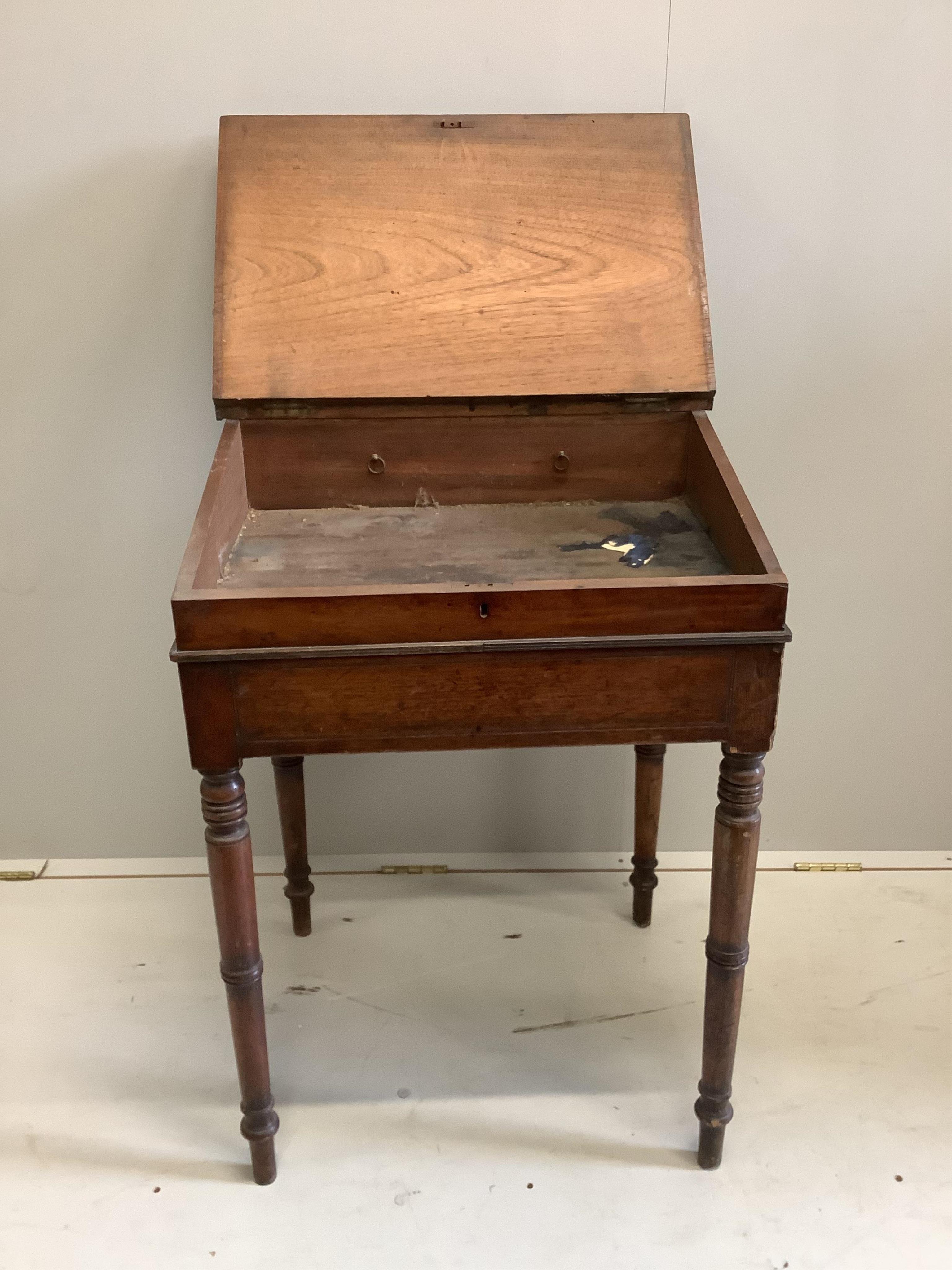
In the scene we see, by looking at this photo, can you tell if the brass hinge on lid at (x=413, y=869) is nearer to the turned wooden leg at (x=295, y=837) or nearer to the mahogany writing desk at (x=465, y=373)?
the turned wooden leg at (x=295, y=837)

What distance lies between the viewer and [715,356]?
199 cm

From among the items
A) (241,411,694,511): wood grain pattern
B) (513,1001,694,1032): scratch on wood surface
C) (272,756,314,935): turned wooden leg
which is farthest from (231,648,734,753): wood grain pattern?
(513,1001,694,1032): scratch on wood surface

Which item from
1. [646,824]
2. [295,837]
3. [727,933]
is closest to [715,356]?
[646,824]

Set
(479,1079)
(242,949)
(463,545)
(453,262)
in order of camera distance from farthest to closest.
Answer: (479,1079)
(453,262)
(463,545)
(242,949)

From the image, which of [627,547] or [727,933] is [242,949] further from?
[627,547]

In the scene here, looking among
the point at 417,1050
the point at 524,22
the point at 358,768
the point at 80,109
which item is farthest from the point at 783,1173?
the point at 80,109

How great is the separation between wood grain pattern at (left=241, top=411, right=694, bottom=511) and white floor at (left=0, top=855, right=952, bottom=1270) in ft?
2.89

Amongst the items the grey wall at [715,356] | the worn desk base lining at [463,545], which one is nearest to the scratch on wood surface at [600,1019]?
the grey wall at [715,356]

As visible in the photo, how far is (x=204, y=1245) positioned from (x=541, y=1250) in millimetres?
473

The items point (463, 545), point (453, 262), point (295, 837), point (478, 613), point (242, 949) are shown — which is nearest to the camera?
point (478, 613)

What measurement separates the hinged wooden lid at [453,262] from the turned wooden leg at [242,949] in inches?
24.7

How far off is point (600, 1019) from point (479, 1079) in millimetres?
249

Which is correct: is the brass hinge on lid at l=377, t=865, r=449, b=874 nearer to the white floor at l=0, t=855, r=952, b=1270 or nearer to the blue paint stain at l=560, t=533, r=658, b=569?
the white floor at l=0, t=855, r=952, b=1270

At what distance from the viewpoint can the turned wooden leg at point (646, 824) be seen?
2.06m
